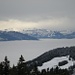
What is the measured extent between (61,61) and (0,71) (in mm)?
93690

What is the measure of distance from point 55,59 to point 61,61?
309 inches

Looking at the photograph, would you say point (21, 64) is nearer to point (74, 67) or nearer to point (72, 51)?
point (74, 67)

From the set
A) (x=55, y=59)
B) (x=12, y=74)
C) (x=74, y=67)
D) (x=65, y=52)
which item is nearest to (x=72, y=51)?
(x=65, y=52)

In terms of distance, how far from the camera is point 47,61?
12412 cm

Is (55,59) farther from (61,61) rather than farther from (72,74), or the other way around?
(72,74)

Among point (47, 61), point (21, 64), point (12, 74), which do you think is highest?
point (21, 64)

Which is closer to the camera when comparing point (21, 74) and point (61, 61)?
point (21, 74)

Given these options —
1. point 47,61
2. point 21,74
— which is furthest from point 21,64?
point 47,61

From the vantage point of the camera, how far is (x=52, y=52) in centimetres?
13600

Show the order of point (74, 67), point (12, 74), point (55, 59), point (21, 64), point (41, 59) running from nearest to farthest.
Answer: point (21, 64) < point (12, 74) < point (74, 67) < point (55, 59) < point (41, 59)

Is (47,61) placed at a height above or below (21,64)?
below

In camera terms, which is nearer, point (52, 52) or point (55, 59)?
point (55, 59)

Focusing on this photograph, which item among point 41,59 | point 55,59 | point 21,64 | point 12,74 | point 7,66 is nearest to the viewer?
point 21,64

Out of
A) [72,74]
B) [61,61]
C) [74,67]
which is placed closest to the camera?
[72,74]
